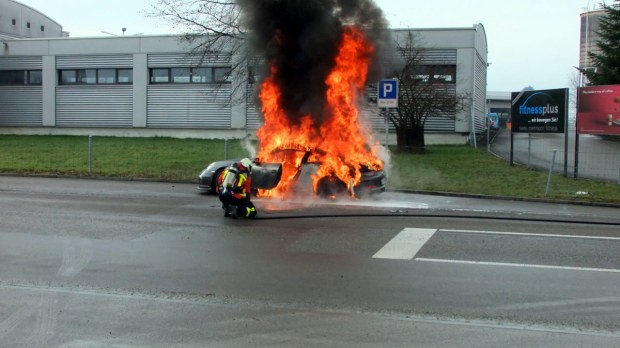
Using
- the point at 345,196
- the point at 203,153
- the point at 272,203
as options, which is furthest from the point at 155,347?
the point at 203,153

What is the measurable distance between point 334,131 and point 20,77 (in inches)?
1106

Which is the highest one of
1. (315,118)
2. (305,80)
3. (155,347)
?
(305,80)

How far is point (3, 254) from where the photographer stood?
687 cm

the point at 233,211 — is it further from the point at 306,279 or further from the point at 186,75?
the point at 186,75

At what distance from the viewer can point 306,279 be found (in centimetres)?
586

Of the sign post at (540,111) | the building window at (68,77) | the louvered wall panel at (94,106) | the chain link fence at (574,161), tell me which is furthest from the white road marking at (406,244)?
the building window at (68,77)

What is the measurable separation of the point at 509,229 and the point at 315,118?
5.56 metres

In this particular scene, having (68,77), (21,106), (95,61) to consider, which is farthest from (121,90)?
A: (21,106)

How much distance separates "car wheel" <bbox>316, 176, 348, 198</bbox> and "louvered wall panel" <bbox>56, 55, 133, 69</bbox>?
23330 mm

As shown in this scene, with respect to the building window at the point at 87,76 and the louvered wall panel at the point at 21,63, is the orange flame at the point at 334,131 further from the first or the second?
the louvered wall panel at the point at 21,63

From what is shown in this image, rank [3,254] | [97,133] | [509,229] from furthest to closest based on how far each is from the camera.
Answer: [97,133] < [509,229] < [3,254]

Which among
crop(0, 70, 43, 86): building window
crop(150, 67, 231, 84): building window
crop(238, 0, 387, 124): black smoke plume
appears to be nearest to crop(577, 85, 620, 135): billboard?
crop(238, 0, 387, 124): black smoke plume

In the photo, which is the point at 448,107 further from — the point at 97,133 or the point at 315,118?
the point at 97,133

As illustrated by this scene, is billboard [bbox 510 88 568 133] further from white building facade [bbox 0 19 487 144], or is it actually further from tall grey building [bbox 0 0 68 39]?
tall grey building [bbox 0 0 68 39]
